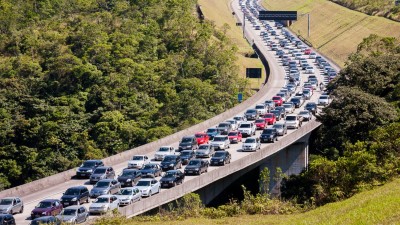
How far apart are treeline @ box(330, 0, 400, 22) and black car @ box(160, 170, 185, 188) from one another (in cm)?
10595

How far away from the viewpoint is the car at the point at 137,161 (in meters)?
51.5

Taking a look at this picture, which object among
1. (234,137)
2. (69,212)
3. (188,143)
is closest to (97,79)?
(234,137)

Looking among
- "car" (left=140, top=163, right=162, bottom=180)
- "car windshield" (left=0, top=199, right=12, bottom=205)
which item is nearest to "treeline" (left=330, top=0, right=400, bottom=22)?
"car" (left=140, top=163, right=162, bottom=180)

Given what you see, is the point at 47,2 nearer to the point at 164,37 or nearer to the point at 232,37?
the point at 164,37

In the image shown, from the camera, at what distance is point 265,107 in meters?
75.2

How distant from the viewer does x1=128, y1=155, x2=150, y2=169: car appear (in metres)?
51.5

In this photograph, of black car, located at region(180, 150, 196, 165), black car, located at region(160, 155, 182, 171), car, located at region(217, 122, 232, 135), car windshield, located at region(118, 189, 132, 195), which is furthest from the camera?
car, located at region(217, 122, 232, 135)

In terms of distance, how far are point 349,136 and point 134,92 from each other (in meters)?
40.0

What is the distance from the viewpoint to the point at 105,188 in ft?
140

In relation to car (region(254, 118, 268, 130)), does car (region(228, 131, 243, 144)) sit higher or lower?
lower

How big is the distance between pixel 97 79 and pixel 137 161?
132ft

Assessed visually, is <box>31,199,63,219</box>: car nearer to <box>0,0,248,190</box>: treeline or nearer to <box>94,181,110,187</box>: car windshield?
<box>94,181,110,187</box>: car windshield

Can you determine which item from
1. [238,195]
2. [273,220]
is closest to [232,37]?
[238,195]

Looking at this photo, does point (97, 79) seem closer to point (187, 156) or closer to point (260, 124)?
point (260, 124)
